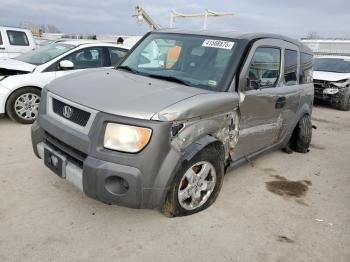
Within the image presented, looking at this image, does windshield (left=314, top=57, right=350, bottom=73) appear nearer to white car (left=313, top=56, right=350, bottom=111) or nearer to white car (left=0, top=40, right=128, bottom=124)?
white car (left=313, top=56, right=350, bottom=111)

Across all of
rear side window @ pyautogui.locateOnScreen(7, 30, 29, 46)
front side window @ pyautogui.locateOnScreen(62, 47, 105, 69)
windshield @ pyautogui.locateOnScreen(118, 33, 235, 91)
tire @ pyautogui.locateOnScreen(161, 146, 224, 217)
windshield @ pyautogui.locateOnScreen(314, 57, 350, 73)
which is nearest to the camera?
tire @ pyautogui.locateOnScreen(161, 146, 224, 217)

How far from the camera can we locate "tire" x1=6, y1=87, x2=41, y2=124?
19.4ft

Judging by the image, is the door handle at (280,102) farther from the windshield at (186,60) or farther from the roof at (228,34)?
the windshield at (186,60)

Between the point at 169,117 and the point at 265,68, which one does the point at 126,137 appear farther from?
the point at 265,68

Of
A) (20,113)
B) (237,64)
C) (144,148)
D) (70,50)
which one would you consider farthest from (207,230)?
(70,50)

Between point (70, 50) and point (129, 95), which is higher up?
point (70, 50)

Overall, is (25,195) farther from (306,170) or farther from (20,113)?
(306,170)

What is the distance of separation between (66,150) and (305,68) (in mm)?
3835

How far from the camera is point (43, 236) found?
284cm

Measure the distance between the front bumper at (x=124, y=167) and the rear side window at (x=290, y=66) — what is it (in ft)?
8.00

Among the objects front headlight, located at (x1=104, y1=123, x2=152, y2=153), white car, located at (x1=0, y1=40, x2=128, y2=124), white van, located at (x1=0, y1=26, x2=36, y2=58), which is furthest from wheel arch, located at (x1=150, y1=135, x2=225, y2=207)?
white van, located at (x1=0, y1=26, x2=36, y2=58)

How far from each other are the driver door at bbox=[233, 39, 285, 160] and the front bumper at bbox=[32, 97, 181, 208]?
1235mm

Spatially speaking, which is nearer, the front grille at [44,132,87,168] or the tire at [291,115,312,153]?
the front grille at [44,132,87,168]

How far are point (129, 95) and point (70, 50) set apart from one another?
4.24 m
